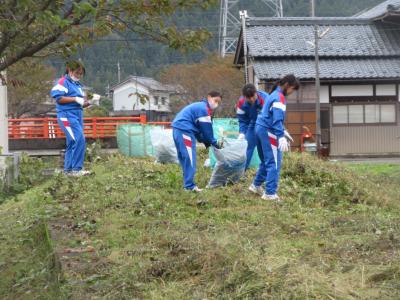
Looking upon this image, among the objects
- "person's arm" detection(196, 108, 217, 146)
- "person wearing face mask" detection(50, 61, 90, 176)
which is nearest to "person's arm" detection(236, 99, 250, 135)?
"person's arm" detection(196, 108, 217, 146)

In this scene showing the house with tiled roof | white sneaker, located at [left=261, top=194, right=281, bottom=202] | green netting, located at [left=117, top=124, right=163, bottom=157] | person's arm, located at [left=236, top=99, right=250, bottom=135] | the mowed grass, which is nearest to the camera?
Answer: the mowed grass

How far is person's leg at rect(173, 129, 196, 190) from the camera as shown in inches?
325

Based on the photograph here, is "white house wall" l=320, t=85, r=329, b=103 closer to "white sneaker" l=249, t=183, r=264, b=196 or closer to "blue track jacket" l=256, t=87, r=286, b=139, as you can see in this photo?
"white sneaker" l=249, t=183, r=264, b=196

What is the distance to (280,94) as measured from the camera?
7902mm

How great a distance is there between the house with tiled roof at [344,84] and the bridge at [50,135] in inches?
226

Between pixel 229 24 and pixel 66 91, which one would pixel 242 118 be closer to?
pixel 66 91

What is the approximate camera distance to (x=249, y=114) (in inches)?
385

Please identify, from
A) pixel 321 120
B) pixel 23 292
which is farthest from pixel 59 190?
pixel 321 120

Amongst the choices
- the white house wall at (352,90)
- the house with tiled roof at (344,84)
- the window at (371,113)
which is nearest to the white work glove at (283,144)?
the house with tiled roof at (344,84)

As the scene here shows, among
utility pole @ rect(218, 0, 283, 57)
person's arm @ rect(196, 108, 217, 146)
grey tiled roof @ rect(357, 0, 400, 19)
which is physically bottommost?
person's arm @ rect(196, 108, 217, 146)

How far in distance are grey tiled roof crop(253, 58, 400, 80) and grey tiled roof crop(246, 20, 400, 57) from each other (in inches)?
11.4

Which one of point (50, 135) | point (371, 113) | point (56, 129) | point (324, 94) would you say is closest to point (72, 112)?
point (50, 135)

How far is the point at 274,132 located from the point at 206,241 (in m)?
3.49

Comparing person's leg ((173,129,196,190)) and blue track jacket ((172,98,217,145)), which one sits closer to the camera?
person's leg ((173,129,196,190))
